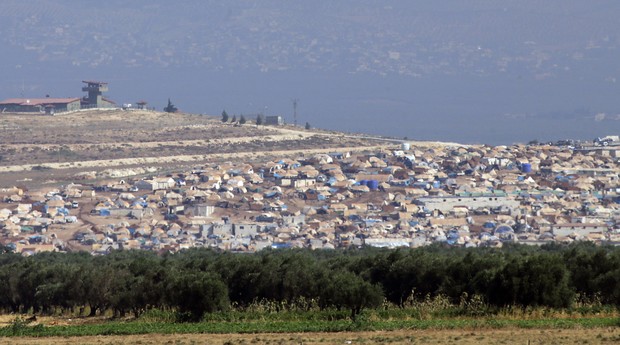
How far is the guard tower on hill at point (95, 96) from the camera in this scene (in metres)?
106

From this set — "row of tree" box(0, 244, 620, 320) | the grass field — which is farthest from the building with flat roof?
the grass field

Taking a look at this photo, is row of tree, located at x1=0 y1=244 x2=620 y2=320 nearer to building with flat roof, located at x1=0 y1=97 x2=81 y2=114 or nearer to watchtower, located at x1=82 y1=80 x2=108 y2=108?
building with flat roof, located at x1=0 y1=97 x2=81 y2=114

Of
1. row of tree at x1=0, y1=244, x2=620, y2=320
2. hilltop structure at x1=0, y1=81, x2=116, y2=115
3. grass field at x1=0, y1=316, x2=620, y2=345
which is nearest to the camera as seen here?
grass field at x1=0, y1=316, x2=620, y2=345

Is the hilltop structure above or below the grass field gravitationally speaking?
above

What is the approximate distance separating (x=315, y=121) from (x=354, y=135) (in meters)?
94.4

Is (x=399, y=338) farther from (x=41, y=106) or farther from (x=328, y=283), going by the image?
(x=41, y=106)

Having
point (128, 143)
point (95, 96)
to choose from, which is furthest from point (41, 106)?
point (128, 143)

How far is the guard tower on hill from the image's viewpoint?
106375mm

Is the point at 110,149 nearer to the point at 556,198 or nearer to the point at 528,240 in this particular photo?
the point at 556,198

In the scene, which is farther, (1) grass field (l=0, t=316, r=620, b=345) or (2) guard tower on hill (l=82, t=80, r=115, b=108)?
(2) guard tower on hill (l=82, t=80, r=115, b=108)

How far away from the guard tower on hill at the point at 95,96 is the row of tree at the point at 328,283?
79532 millimetres

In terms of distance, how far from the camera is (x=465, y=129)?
188000 millimetres

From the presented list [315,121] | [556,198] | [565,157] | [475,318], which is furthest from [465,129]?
[475,318]

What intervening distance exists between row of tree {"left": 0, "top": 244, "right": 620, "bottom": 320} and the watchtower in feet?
260
